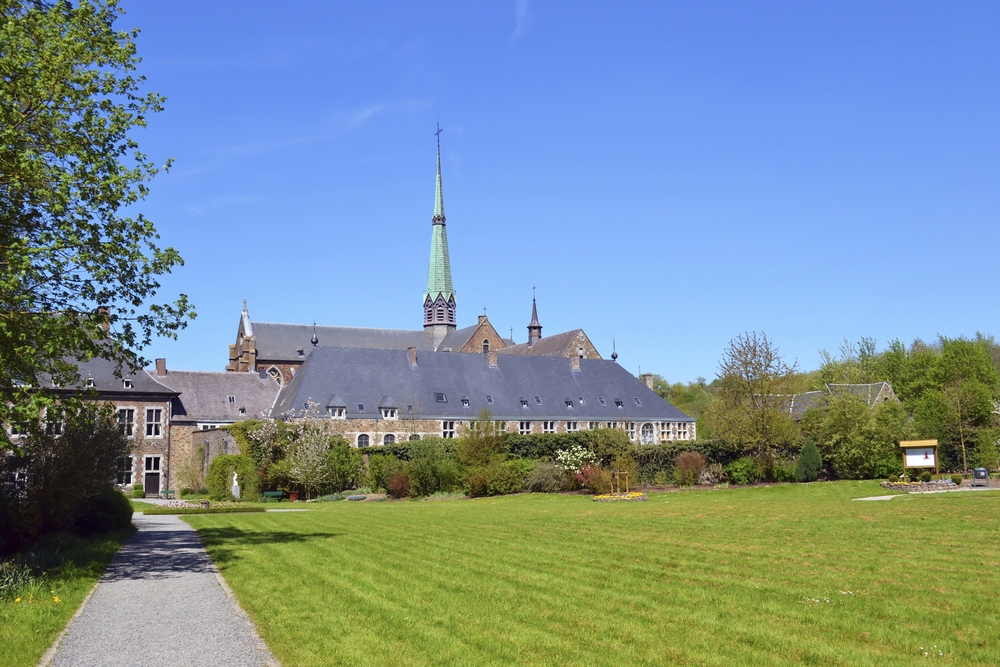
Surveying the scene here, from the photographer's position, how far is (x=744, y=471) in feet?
129

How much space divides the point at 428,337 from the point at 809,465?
2055 inches

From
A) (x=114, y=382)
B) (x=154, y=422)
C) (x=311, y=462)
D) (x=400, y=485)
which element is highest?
(x=114, y=382)

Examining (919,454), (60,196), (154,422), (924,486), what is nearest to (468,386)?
(154,422)

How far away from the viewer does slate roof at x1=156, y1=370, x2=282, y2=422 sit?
5288cm

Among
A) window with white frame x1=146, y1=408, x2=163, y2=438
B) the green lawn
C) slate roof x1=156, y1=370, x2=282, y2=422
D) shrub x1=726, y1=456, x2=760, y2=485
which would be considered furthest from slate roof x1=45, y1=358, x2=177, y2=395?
shrub x1=726, y1=456, x2=760, y2=485

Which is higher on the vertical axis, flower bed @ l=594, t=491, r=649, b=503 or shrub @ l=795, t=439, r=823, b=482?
shrub @ l=795, t=439, r=823, b=482

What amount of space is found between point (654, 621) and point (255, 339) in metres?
68.6

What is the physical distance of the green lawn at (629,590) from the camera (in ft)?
25.4

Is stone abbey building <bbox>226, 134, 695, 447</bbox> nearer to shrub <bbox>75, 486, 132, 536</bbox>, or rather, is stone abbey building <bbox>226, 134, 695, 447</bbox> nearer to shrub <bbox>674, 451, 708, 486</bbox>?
shrub <bbox>674, 451, 708, 486</bbox>

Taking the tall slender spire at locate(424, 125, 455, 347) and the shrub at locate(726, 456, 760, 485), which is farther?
the tall slender spire at locate(424, 125, 455, 347)

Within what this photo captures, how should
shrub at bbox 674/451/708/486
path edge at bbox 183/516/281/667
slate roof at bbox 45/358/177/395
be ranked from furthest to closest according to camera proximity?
1. slate roof at bbox 45/358/177/395
2. shrub at bbox 674/451/708/486
3. path edge at bbox 183/516/281/667

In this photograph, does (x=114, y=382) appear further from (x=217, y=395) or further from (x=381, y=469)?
(x=381, y=469)

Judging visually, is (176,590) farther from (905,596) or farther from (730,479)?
(730,479)

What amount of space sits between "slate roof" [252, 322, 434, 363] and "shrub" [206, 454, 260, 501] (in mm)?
29570
